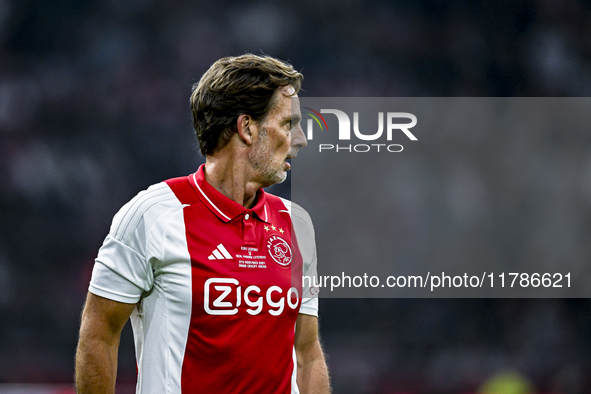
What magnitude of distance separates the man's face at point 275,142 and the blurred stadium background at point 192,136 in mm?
1662

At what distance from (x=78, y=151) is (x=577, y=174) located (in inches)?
105

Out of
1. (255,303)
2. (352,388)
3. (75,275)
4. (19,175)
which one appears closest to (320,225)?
(352,388)

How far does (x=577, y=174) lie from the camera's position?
2.95 m

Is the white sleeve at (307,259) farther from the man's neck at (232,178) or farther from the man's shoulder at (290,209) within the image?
the man's neck at (232,178)

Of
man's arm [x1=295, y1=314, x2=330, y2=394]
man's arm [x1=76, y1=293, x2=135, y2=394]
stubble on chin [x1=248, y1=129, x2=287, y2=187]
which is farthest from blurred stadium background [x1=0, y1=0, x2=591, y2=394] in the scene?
man's arm [x1=76, y1=293, x2=135, y2=394]

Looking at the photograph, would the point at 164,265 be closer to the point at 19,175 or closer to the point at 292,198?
the point at 292,198

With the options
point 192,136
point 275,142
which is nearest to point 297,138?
point 275,142

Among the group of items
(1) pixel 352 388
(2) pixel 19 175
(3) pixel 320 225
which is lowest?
(1) pixel 352 388

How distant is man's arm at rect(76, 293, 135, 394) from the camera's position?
1024mm

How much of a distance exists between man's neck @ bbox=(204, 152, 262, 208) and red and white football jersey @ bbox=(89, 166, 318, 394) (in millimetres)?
28

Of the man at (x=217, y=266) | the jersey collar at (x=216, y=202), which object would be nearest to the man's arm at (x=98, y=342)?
the man at (x=217, y=266)

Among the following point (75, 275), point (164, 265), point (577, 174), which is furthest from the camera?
point (577, 174)

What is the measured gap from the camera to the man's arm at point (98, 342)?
102cm

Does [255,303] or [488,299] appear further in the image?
[488,299]
